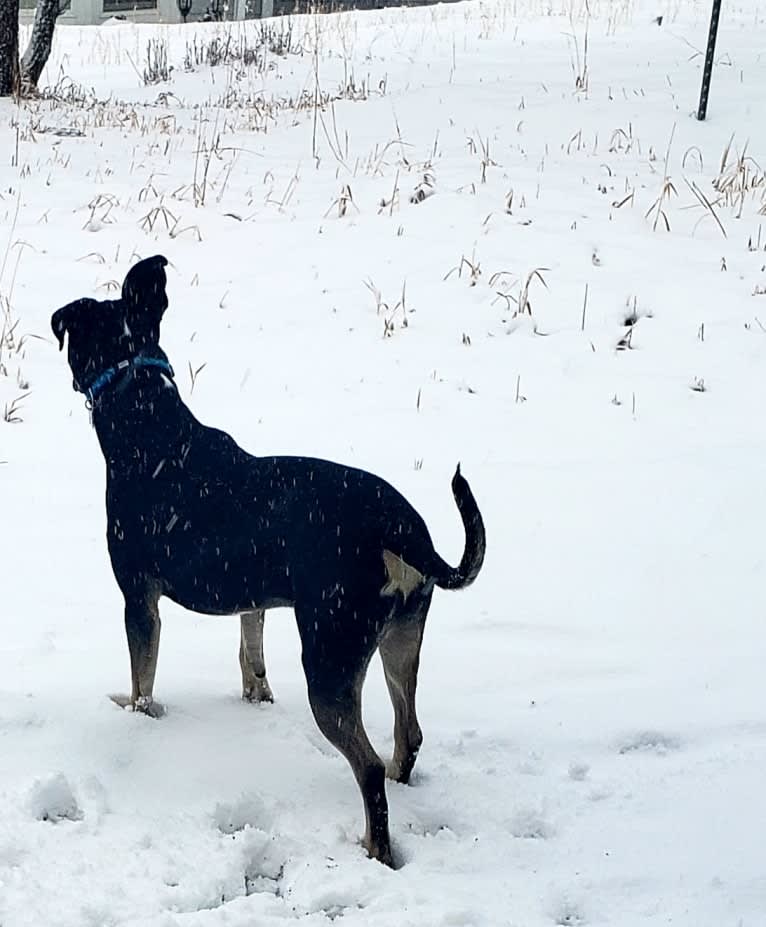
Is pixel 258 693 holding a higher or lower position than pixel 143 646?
lower

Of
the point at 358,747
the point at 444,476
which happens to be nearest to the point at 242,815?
the point at 358,747

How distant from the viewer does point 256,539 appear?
283 centimetres

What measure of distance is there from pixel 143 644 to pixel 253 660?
0.38m

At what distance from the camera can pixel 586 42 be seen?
13766 millimetres

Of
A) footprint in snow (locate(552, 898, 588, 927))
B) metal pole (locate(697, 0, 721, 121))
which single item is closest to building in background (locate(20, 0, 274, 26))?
metal pole (locate(697, 0, 721, 121))

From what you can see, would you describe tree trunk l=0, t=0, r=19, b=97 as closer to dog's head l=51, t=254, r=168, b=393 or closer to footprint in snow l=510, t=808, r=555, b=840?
dog's head l=51, t=254, r=168, b=393

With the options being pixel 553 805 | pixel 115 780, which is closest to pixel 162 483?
pixel 115 780

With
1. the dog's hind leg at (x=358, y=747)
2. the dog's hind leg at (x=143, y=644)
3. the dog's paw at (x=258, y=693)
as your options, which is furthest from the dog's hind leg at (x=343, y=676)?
the dog's paw at (x=258, y=693)

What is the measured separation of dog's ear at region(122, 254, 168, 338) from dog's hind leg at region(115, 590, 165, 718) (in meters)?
0.77

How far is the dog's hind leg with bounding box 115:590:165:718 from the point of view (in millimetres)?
3131

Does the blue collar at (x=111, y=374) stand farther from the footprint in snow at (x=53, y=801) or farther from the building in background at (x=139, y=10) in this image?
the building in background at (x=139, y=10)

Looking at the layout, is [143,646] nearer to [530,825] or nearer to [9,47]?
[530,825]

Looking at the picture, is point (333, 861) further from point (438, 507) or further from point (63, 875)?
point (438, 507)

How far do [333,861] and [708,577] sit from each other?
226 cm
